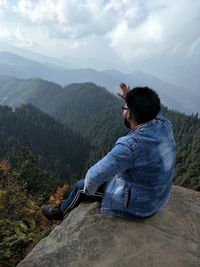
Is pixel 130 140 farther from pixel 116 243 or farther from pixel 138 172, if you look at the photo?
pixel 116 243

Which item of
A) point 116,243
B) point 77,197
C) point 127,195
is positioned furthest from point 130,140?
point 77,197

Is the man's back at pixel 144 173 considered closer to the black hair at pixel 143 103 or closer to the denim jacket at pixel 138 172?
the denim jacket at pixel 138 172

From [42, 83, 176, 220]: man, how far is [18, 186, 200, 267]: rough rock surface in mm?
291

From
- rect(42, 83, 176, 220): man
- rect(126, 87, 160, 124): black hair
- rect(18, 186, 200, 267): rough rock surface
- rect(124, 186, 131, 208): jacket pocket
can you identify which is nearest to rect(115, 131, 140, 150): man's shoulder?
rect(42, 83, 176, 220): man

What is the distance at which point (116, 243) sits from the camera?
20.5ft

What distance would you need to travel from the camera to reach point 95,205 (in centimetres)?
739

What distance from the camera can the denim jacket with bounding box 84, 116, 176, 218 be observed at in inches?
242

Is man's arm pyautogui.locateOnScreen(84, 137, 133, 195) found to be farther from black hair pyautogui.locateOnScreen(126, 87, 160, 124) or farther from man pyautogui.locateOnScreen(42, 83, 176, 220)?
black hair pyautogui.locateOnScreen(126, 87, 160, 124)

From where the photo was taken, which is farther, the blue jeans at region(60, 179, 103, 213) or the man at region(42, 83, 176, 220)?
the blue jeans at region(60, 179, 103, 213)

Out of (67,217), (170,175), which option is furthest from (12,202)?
(170,175)

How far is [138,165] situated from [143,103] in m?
1.07

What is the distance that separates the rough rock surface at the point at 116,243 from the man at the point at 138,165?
0.29m

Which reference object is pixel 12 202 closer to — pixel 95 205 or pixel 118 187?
pixel 95 205

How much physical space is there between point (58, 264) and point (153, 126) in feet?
9.19
